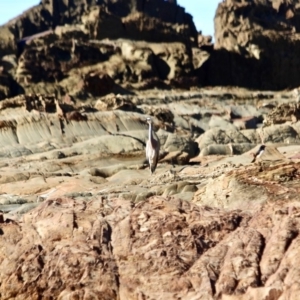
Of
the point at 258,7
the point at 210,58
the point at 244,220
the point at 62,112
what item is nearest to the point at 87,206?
the point at 244,220

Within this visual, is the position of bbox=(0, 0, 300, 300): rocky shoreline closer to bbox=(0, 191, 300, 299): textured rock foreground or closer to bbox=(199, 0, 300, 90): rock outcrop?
bbox=(0, 191, 300, 299): textured rock foreground

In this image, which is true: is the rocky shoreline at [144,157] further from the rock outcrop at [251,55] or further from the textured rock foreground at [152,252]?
the rock outcrop at [251,55]

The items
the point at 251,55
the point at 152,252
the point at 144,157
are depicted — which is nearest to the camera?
the point at 152,252

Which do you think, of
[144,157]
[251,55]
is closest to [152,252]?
[144,157]

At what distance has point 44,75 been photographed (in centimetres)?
6612

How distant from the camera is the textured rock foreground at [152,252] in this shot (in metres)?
11.7

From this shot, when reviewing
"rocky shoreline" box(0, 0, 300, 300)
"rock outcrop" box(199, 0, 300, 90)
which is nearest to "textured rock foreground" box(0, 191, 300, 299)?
"rocky shoreline" box(0, 0, 300, 300)

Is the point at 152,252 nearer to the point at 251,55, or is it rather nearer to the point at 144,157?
the point at 144,157

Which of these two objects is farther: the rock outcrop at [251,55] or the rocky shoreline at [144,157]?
the rock outcrop at [251,55]

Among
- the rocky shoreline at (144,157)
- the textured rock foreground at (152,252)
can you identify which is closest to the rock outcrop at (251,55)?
the rocky shoreline at (144,157)

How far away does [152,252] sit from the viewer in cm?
1228

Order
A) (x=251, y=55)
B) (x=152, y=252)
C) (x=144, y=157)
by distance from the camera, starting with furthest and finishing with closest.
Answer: (x=251, y=55) → (x=144, y=157) → (x=152, y=252)

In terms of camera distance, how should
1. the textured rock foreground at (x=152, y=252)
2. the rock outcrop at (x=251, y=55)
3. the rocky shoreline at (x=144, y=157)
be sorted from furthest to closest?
1. the rock outcrop at (x=251, y=55)
2. the rocky shoreline at (x=144, y=157)
3. the textured rock foreground at (x=152, y=252)

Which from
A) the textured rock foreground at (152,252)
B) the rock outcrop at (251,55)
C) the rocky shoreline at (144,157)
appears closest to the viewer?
the textured rock foreground at (152,252)
